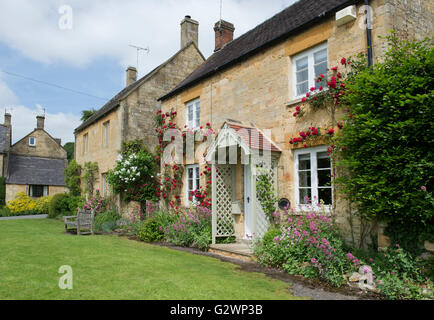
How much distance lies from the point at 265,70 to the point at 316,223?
16.9 feet

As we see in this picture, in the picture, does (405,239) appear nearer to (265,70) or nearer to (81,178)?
(265,70)

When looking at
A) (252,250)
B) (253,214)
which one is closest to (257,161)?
(253,214)

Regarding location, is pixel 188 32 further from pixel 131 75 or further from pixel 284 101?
pixel 284 101

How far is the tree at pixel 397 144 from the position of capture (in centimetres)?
514

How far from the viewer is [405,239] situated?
5840 mm

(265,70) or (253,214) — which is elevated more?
(265,70)

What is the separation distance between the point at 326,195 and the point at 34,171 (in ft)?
119

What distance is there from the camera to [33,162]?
36969 millimetres

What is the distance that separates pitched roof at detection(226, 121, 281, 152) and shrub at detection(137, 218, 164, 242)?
4.82 m

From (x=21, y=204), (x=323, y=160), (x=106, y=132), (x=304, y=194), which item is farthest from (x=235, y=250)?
(x=21, y=204)

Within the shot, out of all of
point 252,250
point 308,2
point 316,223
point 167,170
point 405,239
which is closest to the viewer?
point 405,239

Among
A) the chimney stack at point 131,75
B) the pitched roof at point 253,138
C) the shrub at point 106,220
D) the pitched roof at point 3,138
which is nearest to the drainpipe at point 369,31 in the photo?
the pitched roof at point 253,138

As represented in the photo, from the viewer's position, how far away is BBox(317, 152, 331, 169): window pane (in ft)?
25.7

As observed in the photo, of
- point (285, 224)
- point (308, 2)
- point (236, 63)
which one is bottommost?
point (285, 224)
